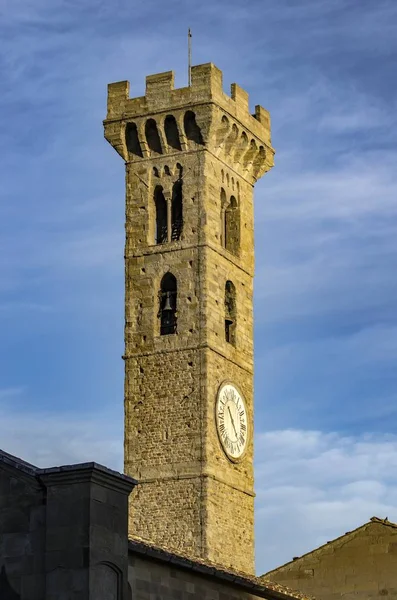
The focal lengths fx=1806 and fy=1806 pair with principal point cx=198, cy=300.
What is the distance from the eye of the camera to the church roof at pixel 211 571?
26.5 metres

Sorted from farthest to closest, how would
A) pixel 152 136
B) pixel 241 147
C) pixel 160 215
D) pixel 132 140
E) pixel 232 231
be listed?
1. pixel 241 147
2. pixel 132 140
3. pixel 232 231
4. pixel 152 136
5. pixel 160 215

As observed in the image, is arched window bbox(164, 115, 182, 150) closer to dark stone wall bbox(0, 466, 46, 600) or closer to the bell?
the bell

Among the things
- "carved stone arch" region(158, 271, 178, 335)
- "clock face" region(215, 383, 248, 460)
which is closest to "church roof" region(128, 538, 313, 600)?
"clock face" region(215, 383, 248, 460)

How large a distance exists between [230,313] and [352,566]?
15.9m

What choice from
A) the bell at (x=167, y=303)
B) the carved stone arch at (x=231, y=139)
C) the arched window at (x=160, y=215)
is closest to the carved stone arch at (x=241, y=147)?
the carved stone arch at (x=231, y=139)

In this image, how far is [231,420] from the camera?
5053 centimetres

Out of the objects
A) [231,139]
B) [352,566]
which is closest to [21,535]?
[352,566]

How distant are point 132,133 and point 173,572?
27.6 metres

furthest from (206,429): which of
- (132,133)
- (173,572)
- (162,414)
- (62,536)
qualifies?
(62,536)

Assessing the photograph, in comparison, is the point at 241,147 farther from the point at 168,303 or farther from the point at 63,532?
the point at 63,532

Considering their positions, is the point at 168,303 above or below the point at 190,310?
above

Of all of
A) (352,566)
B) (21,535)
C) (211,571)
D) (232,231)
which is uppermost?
(232,231)

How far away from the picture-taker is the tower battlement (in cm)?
5219

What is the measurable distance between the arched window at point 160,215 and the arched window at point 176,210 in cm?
26
